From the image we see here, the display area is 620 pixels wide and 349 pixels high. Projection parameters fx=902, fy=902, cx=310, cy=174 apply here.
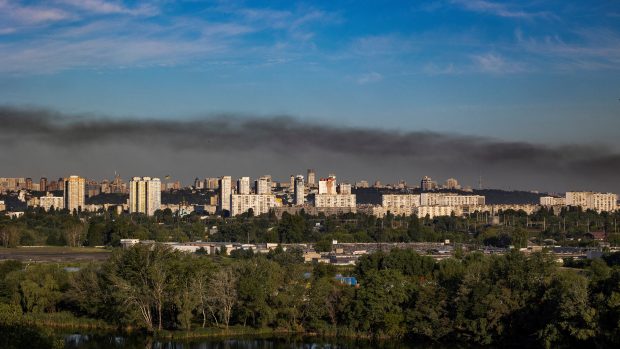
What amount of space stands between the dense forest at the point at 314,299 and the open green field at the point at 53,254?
16.5m

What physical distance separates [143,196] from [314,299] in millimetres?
76078

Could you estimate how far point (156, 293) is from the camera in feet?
76.0

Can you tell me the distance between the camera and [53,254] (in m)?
46.9

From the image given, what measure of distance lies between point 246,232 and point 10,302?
39.2 meters

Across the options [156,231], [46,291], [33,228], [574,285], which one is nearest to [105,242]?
[156,231]

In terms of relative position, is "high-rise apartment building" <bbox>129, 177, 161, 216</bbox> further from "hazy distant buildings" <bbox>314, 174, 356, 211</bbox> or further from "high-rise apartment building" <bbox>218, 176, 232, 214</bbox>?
"hazy distant buildings" <bbox>314, 174, 356, 211</bbox>

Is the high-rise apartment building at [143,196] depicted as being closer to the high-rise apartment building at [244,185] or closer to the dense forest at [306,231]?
the high-rise apartment building at [244,185]

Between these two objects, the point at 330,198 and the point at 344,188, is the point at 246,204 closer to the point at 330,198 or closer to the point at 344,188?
the point at 330,198

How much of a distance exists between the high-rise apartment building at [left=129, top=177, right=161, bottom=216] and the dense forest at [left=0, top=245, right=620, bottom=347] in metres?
71.1

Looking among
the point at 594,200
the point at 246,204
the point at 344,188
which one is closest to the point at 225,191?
the point at 246,204

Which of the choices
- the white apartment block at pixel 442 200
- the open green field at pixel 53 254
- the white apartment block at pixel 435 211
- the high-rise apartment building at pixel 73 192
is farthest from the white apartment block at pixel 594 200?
the open green field at pixel 53 254

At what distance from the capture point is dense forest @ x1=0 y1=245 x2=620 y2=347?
20.8 meters

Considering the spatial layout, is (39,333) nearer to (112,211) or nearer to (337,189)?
(112,211)

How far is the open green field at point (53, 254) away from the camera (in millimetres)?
42188
